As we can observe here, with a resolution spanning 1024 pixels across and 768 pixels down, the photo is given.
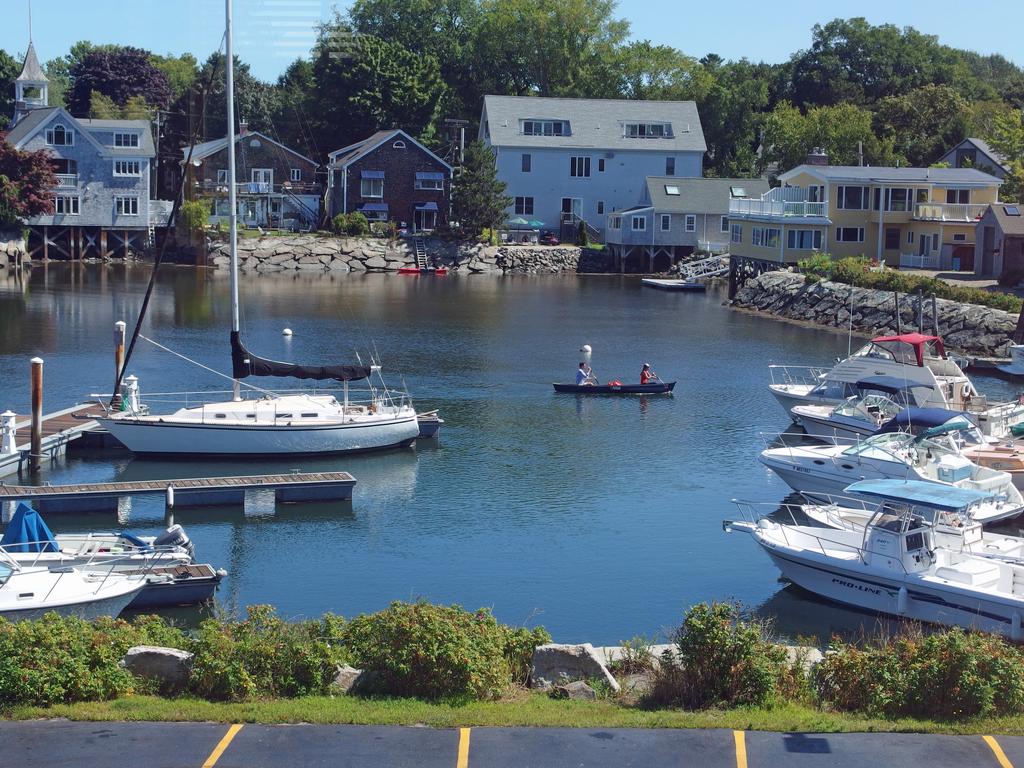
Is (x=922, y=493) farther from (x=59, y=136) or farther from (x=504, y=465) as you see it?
(x=59, y=136)

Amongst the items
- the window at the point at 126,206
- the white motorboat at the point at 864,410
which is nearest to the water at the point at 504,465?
the white motorboat at the point at 864,410

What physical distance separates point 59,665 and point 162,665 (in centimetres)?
124

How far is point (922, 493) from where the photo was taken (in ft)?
82.0


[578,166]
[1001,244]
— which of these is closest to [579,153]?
[578,166]

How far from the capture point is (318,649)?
16.5m

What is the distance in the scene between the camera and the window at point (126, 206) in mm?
100312

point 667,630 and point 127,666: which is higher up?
point 127,666

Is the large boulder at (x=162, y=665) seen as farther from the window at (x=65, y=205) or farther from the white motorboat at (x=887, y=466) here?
the window at (x=65, y=205)

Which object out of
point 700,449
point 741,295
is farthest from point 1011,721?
point 741,295

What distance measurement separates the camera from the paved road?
14.2 m

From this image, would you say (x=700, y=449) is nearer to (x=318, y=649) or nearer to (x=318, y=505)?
(x=318, y=505)

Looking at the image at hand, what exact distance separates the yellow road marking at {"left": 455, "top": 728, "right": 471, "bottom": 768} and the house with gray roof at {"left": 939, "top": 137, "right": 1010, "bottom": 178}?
9241 centimetres

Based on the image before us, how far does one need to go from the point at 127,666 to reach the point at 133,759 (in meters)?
2.46

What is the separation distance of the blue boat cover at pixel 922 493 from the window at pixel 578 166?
82875 mm
